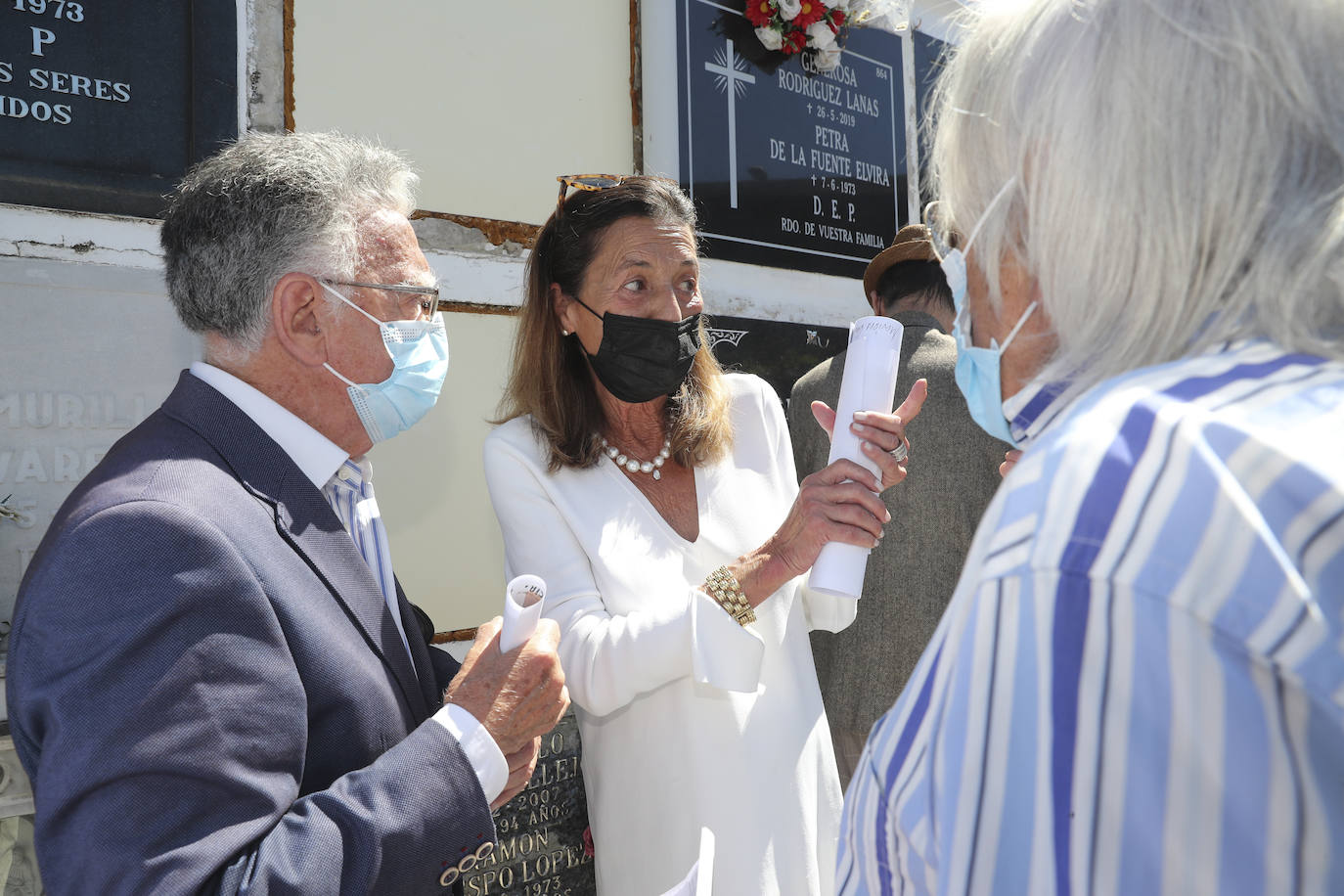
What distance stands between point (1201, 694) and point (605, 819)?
1.50 m

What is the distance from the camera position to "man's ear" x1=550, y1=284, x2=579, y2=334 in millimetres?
2191

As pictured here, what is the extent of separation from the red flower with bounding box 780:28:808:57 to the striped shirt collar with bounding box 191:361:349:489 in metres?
3.17

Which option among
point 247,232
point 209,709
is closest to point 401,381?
point 247,232

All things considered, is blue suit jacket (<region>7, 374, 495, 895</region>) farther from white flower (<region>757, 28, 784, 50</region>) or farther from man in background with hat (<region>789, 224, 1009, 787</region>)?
white flower (<region>757, 28, 784, 50</region>)

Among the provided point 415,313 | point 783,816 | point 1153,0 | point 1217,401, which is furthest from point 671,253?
point 1217,401

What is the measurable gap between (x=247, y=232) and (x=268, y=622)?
0.68 metres

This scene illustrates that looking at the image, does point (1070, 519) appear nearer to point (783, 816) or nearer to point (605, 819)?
point (783, 816)

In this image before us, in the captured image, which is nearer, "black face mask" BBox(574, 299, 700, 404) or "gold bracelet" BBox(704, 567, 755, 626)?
"gold bracelet" BBox(704, 567, 755, 626)

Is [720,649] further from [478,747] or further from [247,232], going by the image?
[247,232]

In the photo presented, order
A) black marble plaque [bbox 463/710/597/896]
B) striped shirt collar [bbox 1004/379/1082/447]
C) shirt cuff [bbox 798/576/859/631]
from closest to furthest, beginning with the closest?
striped shirt collar [bbox 1004/379/1082/447], shirt cuff [bbox 798/576/859/631], black marble plaque [bbox 463/710/597/896]

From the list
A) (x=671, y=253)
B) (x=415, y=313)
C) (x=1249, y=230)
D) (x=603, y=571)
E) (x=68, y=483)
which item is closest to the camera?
(x=1249, y=230)

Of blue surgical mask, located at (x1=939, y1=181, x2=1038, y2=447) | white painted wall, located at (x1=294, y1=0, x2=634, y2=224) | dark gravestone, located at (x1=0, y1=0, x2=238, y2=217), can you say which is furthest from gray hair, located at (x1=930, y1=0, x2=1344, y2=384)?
white painted wall, located at (x1=294, y1=0, x2=634, y2=224)

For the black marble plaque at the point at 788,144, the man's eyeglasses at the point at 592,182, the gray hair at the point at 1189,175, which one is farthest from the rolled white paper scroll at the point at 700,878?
the black marble plaque at the point at 788,144

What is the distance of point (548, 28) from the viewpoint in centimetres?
341
